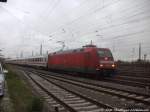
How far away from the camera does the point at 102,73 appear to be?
2559 centimetres

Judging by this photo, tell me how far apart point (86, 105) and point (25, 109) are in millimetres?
2505

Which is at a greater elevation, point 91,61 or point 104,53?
point 104,53

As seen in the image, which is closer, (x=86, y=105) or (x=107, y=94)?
(x=86, y=105)

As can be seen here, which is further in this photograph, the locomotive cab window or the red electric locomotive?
the locomotive cab window

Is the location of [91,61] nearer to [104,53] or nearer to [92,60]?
[92,60]

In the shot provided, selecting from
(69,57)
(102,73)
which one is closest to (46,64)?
(69,57)

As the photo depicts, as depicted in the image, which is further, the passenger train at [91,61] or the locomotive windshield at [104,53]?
the locomotive windshield at [104,53]

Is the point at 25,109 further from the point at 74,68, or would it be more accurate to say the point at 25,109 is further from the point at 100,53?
the point at 74,68

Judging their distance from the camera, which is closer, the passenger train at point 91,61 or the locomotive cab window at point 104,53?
the passenger train at point 91,61

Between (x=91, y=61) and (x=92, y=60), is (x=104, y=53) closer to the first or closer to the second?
(x=92, y=60)

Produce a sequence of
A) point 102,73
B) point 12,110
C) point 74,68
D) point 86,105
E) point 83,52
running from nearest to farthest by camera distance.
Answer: point 12,110 → point 86,105 → point 102,73 → point 83,52 → point 74,68

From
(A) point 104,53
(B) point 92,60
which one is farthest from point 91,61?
(A) point 104,53

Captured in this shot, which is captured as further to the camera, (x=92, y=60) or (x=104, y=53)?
(x=104, y=53)

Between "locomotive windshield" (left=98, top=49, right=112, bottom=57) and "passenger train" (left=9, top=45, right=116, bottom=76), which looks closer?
"passenger train" (left=9, top=45, right=116, bottom=76)
